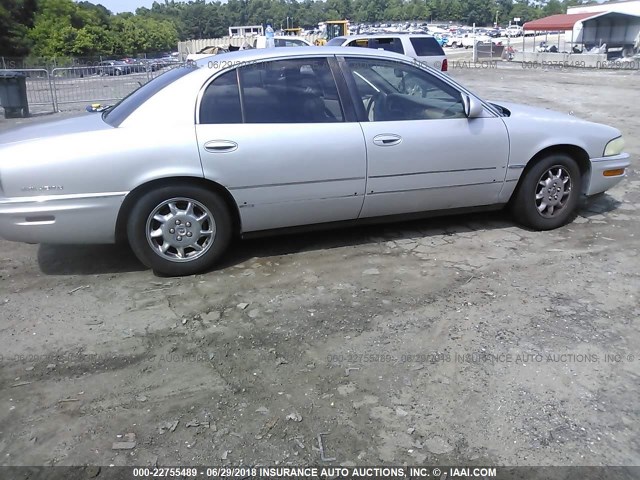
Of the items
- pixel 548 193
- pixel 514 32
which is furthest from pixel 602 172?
pixel 514 32

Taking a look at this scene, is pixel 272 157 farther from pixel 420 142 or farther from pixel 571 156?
pixel 571 156

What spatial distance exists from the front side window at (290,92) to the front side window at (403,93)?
0.91ft

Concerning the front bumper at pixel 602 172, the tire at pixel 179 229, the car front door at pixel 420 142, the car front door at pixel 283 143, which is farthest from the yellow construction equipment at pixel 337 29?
the tire at pixel 179 229

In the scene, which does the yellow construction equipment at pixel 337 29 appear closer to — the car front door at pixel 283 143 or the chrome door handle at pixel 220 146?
the car front door at pixel 283 143

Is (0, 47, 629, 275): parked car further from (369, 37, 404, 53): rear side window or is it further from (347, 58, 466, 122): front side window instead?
(369, 37, 404, 53): rear side window

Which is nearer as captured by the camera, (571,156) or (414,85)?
(414,85)

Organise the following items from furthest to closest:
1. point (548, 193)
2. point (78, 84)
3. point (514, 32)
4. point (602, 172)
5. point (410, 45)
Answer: point (514, 32)
point (78, 84)
point (410, 45)
point (602, 172)
point (548, 193)

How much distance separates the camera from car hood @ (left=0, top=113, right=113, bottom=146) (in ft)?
13.8

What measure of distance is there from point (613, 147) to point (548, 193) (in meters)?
0.87

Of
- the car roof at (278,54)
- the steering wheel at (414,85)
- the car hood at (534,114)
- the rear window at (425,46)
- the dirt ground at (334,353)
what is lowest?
the dirt ground at (334,353)

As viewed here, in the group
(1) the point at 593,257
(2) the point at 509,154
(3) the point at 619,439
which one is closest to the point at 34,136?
(2) the point at 509,154

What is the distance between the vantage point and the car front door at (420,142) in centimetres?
468

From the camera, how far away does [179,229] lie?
4332mm

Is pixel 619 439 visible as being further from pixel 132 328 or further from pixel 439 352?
pixel 132 328
